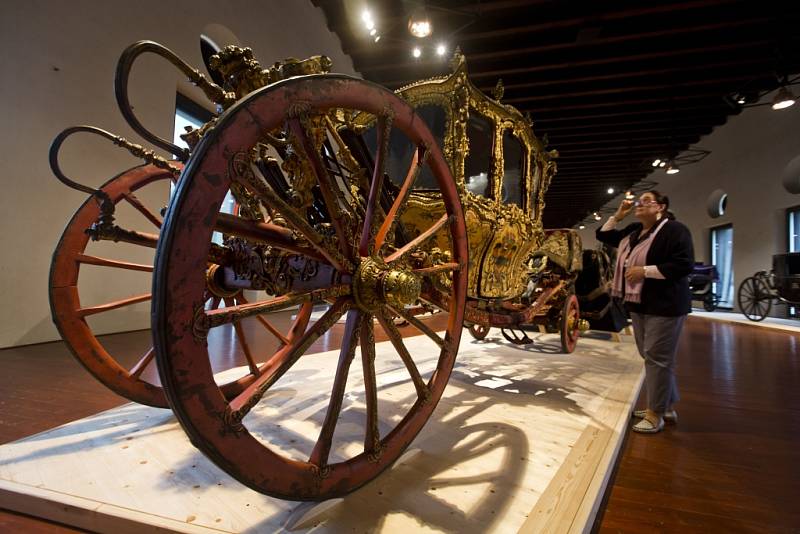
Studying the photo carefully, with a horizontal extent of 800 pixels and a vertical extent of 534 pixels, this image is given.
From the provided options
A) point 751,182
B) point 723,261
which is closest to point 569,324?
point 751,182

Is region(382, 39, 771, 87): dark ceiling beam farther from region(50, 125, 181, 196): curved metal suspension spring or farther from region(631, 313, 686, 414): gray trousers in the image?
region(50, 125, 181, 196): curved metal suspension spring

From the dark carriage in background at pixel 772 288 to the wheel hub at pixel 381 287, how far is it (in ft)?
28.0

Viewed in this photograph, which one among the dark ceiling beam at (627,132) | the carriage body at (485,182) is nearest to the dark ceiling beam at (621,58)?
the dark ceiling beam at (627,132)

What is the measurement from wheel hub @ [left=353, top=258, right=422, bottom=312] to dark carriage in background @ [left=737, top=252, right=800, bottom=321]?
8.54 m

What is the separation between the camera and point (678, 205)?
11984mm

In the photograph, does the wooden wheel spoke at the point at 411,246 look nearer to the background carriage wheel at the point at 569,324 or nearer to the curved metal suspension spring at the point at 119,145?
the curved metal suspension spring at the point at 119,145

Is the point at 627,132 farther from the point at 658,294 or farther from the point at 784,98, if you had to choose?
the point at 658,294

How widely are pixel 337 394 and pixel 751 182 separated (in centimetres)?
1155

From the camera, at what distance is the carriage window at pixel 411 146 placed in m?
2.27

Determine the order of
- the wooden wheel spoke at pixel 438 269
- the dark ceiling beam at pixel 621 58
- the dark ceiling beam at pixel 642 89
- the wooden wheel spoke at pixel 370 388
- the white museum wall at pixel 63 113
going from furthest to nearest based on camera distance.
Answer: the dark ceiling beam at pixel 642 89, the dark ceiling beam at pixel 621 58, the white museum wall at pixel 63 113, the wooden wheel spoke at pixel 438 269, the wooden wheel spoke at pixel 370 388

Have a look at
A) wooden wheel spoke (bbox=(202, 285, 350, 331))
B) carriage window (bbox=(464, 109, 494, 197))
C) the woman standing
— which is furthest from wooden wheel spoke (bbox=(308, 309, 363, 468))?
the woman standing

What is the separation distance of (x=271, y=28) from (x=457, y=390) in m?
5.55

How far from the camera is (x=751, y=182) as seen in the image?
29.1ft

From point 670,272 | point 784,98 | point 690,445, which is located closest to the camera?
point 690,445
